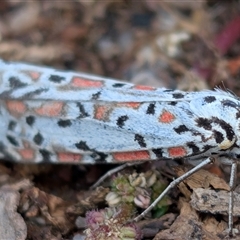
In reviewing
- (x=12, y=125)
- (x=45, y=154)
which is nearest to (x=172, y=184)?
(x=45, y=154)

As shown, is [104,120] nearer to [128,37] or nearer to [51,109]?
[51,109]

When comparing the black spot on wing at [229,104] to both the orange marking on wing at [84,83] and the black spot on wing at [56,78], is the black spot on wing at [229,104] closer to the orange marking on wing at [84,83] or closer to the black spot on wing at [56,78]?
the orange marking on wing at [84,83]

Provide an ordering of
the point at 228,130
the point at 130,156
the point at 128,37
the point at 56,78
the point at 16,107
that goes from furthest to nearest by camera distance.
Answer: the point at 128,37
the point at 56,78
the point at 16,107
the point at 130,156
the point at 228,130

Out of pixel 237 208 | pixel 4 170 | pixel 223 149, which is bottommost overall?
pixel 4 170

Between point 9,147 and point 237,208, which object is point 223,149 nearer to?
point 237,208

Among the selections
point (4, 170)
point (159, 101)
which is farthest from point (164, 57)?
point (4, 170)

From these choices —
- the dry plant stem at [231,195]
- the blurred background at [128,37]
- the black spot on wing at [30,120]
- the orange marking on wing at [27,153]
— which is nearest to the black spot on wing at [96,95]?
the black spot on wing at [30,120]
